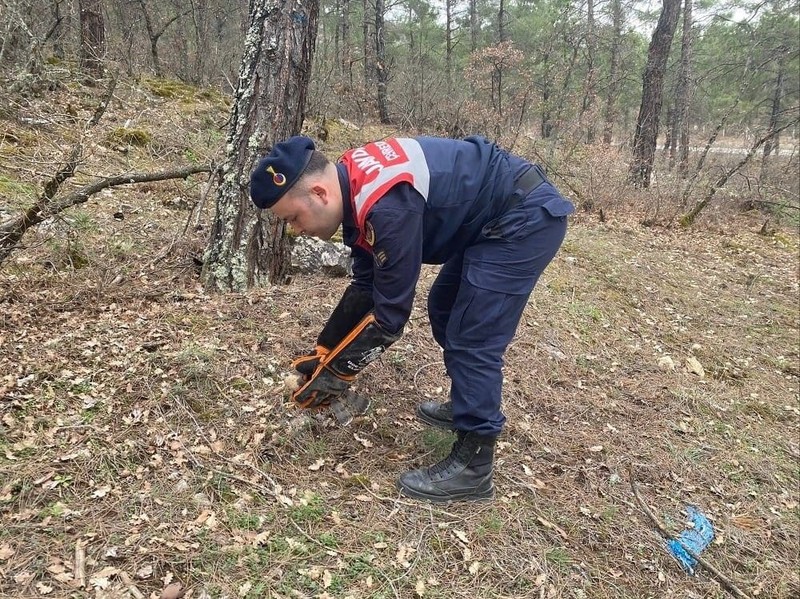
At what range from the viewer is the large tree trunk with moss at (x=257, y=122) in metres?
3.57

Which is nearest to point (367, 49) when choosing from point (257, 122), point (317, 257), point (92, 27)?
point (92, 27)

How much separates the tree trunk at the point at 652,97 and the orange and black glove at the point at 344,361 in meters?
9.20

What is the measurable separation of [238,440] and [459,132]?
969cm

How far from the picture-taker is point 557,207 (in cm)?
238

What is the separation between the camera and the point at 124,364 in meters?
2.96

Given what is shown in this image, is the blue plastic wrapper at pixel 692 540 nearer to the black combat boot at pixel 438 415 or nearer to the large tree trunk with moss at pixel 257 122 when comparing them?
the black combat boot at pixel 438 415

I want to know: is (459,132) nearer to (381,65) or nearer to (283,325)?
(381,65)

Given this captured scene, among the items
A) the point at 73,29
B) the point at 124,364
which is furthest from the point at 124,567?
the point at 73,29

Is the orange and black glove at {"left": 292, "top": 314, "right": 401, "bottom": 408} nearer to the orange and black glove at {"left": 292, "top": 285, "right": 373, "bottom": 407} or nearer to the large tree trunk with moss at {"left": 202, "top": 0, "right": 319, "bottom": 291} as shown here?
the orange and black glove at {"left": 292, "top": 285, "right": 373, "bottom": 407}

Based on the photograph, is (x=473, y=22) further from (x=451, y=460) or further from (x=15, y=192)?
(x=451, y=460)

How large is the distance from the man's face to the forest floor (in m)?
1.11

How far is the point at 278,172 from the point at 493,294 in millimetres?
999

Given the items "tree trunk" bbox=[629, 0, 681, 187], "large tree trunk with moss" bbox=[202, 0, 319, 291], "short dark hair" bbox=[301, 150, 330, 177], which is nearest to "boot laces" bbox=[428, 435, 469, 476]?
"short dark hair" bbox=[301, 150, 330, 177]

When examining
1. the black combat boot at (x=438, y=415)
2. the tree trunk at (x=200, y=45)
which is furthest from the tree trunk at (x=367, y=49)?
the black combat boot at (x=438, y=415)
